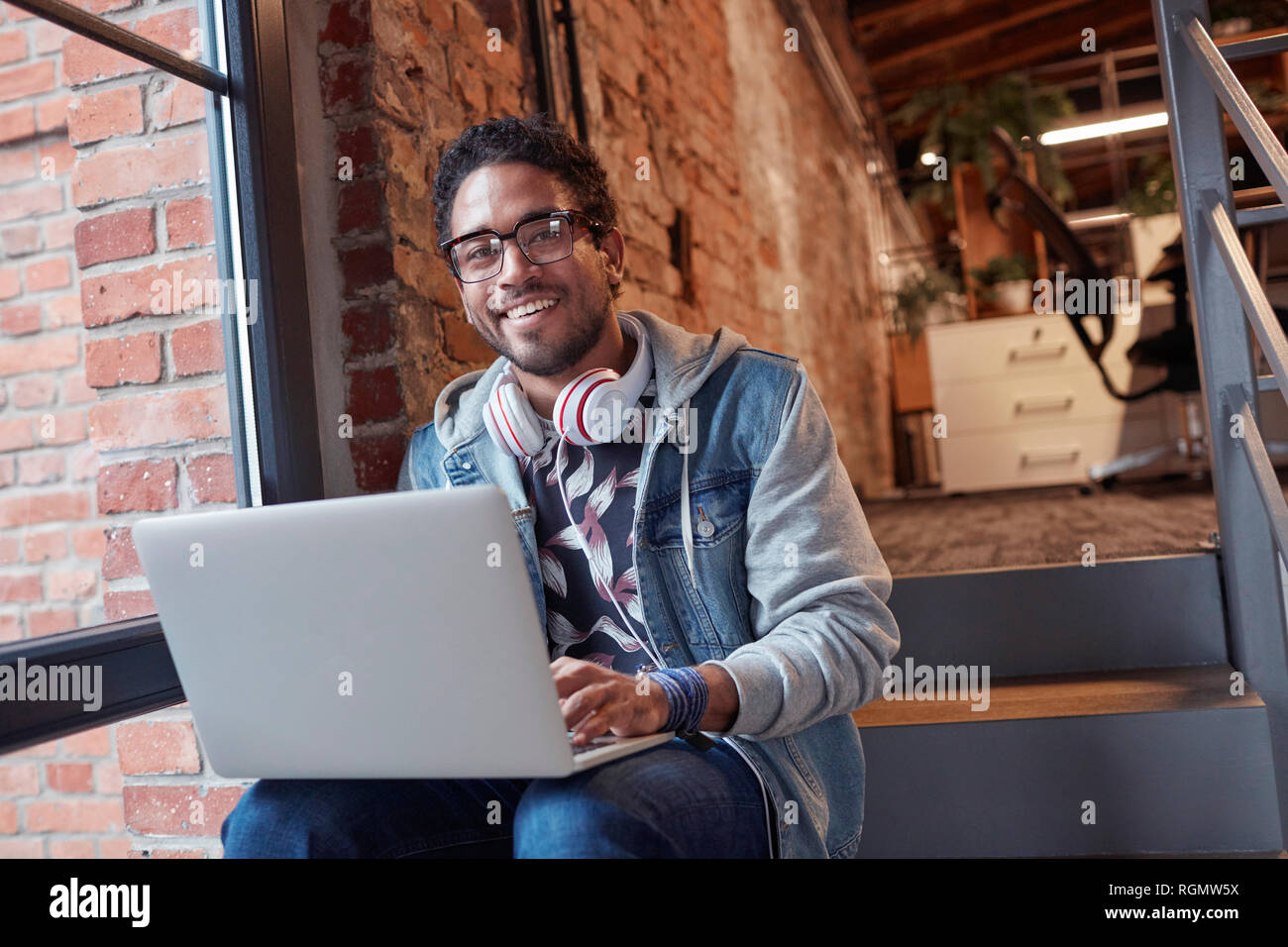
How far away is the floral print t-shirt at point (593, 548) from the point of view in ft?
4.06

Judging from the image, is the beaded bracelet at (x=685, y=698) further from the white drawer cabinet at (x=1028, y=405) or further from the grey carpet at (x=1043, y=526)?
the white drawer cabinet at (x=1028, y=405)

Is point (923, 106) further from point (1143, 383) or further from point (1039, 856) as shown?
point (1039, 856)

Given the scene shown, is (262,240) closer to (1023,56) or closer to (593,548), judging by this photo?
(593,548)

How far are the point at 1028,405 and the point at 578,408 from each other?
3687mm

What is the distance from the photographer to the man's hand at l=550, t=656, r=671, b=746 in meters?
0.92

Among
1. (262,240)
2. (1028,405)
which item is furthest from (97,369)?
(1028,405)

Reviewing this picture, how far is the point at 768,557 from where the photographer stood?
117 centimetres

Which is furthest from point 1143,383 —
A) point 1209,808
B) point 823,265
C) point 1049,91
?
point 1209,808

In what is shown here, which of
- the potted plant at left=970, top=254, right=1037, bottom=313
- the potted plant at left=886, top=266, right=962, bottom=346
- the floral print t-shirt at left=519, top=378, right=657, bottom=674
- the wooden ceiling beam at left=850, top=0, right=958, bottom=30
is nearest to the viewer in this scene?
the floral print t-shirt at left=519, top=378, right=657, bottom=674

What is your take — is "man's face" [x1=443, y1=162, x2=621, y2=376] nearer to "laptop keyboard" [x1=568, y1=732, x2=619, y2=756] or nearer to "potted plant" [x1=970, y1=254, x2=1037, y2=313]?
"laptop keyboard" [x1=568, y1=732, x2=619, y2=756]

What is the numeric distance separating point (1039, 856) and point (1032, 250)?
4898 millimetres

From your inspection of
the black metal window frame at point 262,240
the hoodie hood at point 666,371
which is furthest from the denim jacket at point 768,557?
the black metal window frame at point 262,240

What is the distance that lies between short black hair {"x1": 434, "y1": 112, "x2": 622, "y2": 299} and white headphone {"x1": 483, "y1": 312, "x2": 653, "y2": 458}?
15cm

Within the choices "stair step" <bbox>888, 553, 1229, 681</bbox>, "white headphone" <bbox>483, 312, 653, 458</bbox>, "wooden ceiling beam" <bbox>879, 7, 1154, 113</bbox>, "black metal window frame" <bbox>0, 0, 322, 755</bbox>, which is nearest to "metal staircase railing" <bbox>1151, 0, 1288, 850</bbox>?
"stair step" <bbox>888, 553, 1229, 681</bbox>
